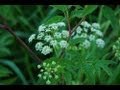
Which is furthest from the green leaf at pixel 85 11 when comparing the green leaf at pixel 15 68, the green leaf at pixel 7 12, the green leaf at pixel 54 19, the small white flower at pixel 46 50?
the green leaf at pixel 15 68

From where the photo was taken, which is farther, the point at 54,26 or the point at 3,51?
the point at 3,51

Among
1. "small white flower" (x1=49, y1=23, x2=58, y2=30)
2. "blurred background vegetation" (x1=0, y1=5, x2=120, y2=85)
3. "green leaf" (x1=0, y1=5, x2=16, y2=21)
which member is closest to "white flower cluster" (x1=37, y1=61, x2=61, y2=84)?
"small white flower" (x1=49, y1=23, x2=58, y2=30)

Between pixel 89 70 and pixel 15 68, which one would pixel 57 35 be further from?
pixel 15 68

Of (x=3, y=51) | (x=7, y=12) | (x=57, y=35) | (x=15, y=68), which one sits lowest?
(x=15, y=68)

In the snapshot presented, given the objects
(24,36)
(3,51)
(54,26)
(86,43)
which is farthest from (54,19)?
(24,36)

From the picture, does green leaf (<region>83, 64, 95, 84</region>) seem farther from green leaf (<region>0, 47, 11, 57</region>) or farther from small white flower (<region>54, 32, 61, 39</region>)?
green leaf (<region>0, 47, 11, 57</region>)
